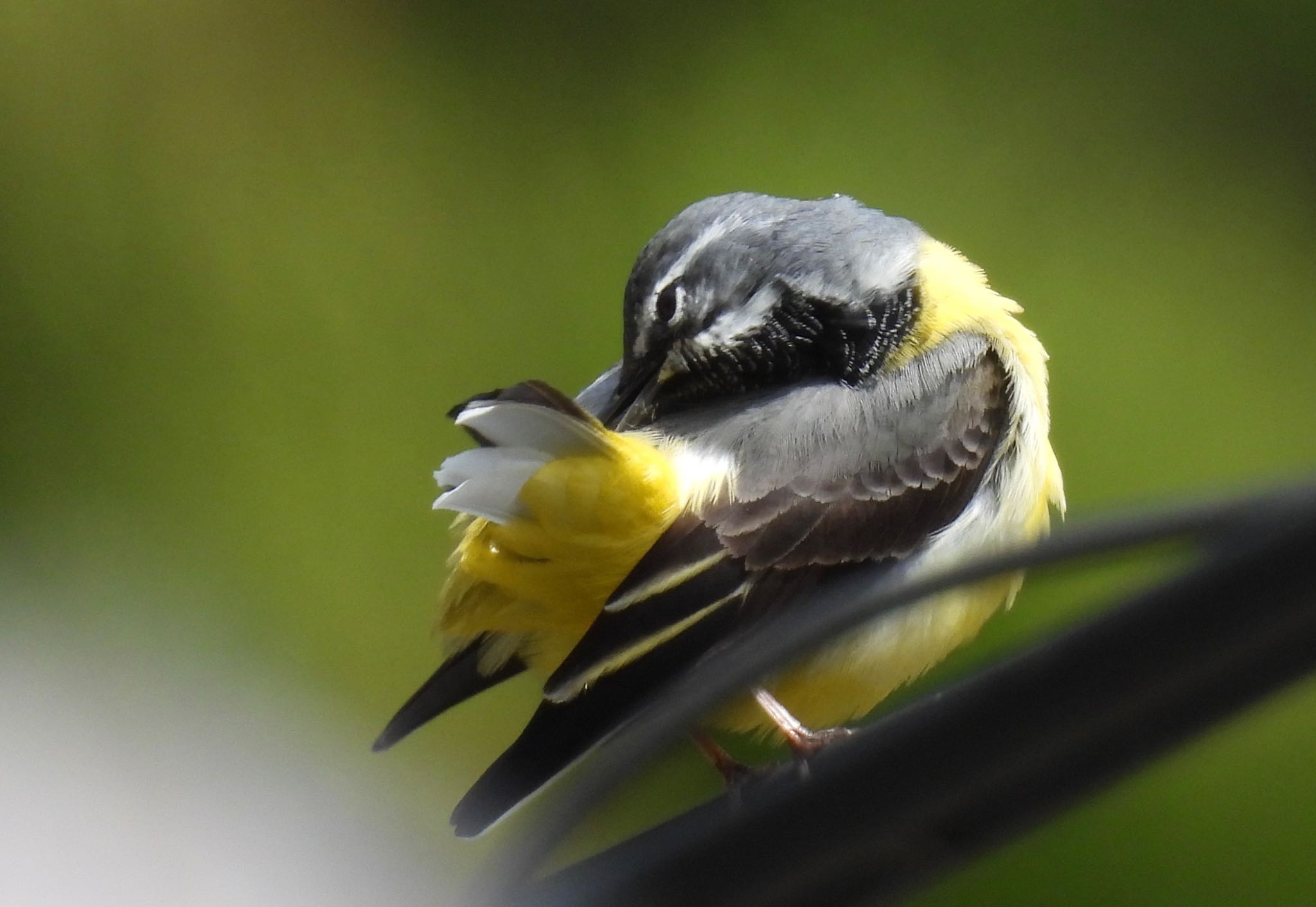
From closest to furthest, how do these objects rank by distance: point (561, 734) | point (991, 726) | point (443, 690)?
point (991, 726) < point (561, 734) < point (443, 690)

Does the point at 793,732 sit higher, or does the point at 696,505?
the point at 696,505

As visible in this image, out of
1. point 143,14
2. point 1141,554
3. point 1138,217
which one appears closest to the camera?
point 1141,554

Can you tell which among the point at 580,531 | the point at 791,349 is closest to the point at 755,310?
the point at 791,349

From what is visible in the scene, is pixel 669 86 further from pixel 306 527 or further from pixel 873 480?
pixel 873 480

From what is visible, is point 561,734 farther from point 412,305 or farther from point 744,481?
point 412,305

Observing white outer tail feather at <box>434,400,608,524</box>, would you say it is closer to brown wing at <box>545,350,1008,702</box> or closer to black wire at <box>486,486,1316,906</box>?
brown wing at <box>545,350,1008,702</box>

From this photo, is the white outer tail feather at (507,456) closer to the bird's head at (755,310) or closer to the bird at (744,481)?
the bird at (744,481)

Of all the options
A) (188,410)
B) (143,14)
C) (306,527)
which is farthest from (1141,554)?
(143,14)

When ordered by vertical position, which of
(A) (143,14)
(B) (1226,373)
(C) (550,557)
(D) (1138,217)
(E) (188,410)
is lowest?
(B) (1226,373)
